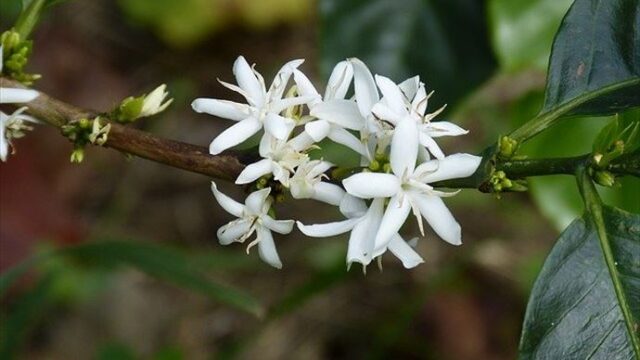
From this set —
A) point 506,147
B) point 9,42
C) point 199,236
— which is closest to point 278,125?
point 506,147

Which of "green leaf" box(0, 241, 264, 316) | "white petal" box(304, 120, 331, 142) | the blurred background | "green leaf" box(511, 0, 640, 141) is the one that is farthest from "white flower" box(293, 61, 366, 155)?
the blurred background

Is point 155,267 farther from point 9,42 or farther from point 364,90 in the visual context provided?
point 364,90

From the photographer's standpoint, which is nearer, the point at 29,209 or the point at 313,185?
the point at 313,185

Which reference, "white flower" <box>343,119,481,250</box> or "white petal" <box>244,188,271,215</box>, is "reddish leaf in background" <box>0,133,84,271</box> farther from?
"white flower" <box>343,119,481,250</box>

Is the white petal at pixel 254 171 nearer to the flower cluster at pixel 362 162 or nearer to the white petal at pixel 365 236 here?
the flower cluster at pixel 362 162

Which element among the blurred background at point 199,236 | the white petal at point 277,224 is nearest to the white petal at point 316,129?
the white petal at point 277,224

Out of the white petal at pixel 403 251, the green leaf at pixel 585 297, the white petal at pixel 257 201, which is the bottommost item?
the green leaf at pixel 585 297
